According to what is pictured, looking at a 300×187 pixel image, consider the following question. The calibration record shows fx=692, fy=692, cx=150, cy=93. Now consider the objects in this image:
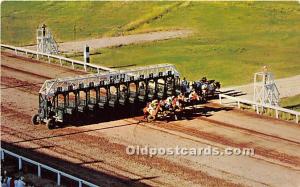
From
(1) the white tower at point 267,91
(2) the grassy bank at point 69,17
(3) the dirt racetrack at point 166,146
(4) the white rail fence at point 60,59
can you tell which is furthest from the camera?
(2) the grassy bank at point 69,17

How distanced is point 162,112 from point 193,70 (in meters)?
13.5

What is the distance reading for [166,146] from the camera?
27531 millimetres

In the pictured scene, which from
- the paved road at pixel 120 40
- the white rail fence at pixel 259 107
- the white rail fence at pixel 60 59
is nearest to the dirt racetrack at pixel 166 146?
the white rail fence at pixel 259 107

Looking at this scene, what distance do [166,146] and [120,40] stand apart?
30423mm

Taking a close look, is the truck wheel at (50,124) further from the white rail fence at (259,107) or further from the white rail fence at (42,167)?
the white rail fence at (259,107)

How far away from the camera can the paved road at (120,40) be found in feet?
177

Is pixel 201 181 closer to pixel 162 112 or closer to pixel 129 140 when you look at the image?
pixel 129 140

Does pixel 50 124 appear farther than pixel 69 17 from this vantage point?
No

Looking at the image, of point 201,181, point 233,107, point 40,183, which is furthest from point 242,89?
point 40,183

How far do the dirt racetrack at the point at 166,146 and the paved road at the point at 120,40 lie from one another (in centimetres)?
1935

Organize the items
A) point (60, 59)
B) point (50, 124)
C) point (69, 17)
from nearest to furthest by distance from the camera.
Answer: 1. point (50, 124)
2. point (60, 59)
3. point (69, 17)

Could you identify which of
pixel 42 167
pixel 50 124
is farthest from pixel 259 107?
pixel 42 167

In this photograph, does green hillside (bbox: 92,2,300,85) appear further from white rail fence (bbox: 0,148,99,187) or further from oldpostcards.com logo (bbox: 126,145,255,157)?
white rail fence (bbox: 0,148,99,187)

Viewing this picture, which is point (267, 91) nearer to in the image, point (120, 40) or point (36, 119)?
point (36, 119)
